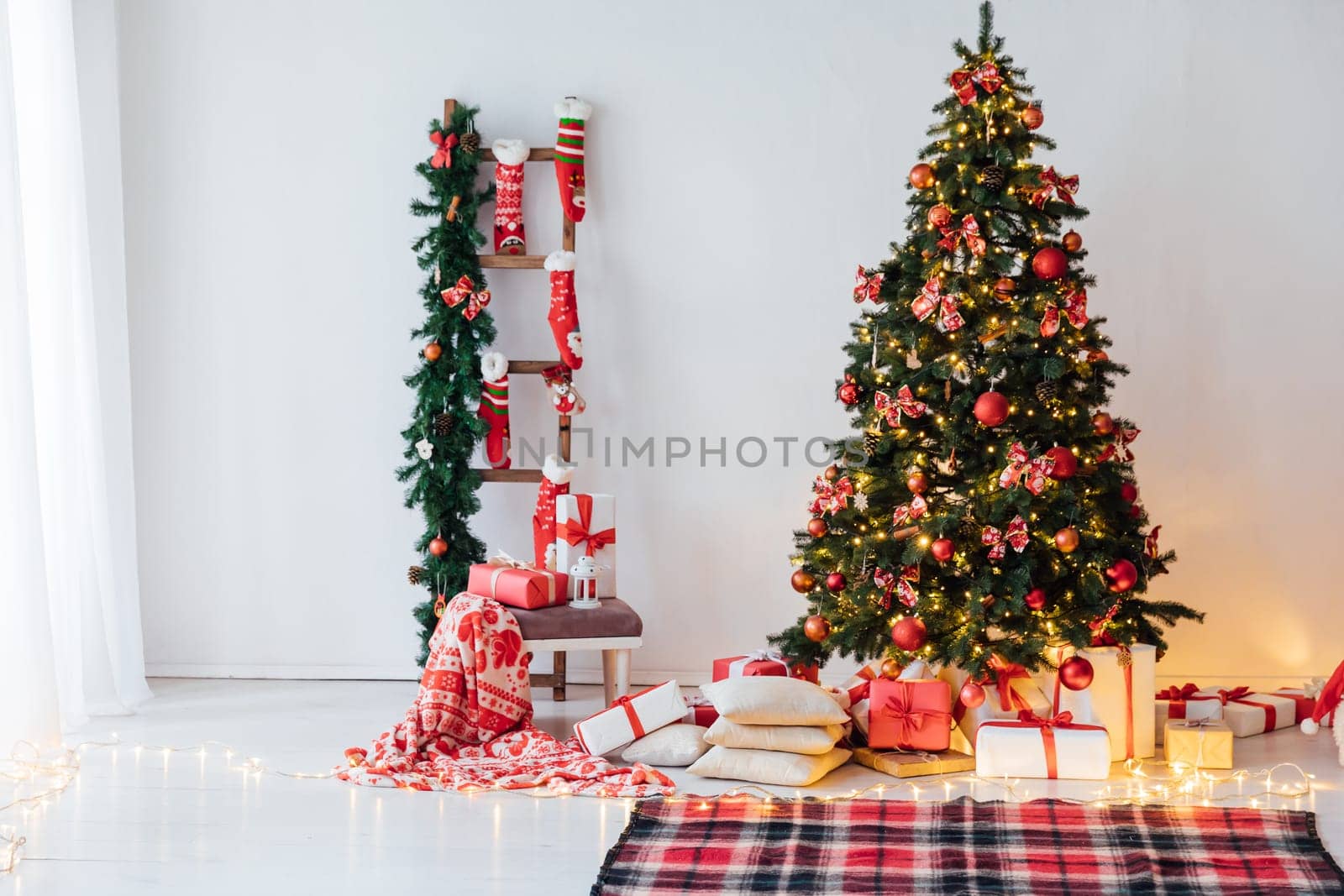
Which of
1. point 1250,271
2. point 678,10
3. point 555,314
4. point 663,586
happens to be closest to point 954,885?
point 663,586

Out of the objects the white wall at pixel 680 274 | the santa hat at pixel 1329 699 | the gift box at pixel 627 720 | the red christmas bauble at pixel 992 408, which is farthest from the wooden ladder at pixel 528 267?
the santa hat at pixel 1329 699

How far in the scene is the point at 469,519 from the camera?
4.39m

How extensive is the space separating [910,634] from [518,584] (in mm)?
1125

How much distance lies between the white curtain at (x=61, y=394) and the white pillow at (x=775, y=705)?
177 cm

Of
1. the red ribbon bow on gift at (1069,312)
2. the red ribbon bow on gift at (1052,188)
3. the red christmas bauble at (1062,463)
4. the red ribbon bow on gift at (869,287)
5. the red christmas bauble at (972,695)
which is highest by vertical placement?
the red ribbon bow on gift at (1052,188)

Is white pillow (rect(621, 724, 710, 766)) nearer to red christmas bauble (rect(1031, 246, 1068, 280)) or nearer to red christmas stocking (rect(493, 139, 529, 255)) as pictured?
red christmas bauble (rect(1031, 246, 1068, 280))

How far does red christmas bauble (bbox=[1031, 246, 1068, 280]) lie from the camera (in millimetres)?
3398

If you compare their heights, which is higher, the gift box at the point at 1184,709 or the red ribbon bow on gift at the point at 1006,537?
the red ribbon bow on gift at the point at 1006,537

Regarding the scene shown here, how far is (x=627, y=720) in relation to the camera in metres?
3.35

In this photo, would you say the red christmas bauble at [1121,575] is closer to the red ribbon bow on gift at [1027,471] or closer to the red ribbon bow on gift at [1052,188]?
the red ribbon bow on gift at [1027,471]

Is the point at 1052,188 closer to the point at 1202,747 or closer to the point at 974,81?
the point at 974,81

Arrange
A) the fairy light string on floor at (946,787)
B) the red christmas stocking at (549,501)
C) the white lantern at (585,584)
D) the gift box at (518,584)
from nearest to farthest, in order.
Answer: the fairy light string on floor at (946,787)
the gift box at (518,584)
the white lantern at (585,584)
the red christmas stocking at (549,501)

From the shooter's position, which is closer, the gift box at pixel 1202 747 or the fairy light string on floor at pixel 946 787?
the fairy light string on floor at pixel 946 787

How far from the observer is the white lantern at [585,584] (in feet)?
12.4
